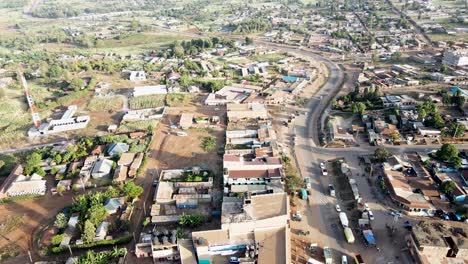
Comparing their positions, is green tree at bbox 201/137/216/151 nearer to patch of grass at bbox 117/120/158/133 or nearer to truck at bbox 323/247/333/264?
patch of grass at bbox 117/120/158/133

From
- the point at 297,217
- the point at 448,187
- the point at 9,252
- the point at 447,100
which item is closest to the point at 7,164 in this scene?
the point at 9,252

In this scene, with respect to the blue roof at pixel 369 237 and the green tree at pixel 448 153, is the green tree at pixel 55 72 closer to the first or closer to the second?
the blue roof at pixel 369 237

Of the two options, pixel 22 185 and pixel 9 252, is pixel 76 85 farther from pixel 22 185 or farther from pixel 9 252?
pixel 9 252

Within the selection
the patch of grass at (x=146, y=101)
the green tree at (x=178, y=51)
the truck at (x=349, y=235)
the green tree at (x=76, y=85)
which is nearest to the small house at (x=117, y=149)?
the patch of grass at (x=146, y=101)

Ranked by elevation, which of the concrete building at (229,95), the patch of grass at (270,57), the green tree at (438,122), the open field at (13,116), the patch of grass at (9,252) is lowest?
the patch of grass at (9,252)

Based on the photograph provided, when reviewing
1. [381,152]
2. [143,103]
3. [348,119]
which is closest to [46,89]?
[143,103]

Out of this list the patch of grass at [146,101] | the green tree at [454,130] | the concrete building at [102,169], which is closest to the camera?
the concrete building at [102,169]
